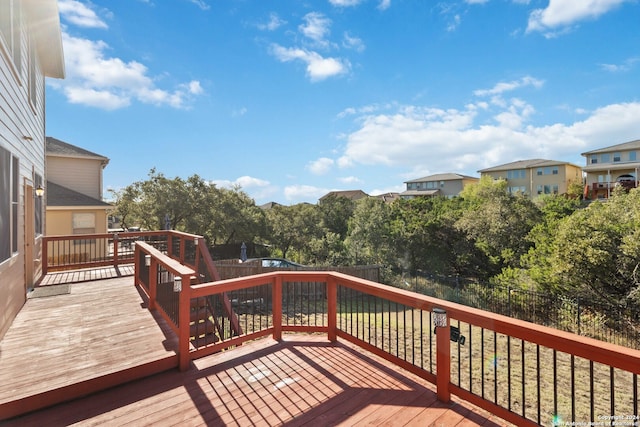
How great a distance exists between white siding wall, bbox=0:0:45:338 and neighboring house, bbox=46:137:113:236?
25.6 feet

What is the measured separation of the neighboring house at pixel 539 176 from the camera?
36.8m

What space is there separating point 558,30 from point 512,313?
9.40 meters

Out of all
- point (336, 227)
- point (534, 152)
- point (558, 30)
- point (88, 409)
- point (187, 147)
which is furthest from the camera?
point (534, 152)

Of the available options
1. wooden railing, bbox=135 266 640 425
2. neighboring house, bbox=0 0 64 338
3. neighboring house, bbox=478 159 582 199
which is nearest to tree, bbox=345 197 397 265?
wooden railing, bbox=135 266 640 425

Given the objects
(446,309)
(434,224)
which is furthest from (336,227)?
(446,309)

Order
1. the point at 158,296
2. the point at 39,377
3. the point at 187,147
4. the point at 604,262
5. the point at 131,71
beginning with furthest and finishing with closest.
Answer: the point at 187,147 < the point at 131,71 < the point at 604,262 < the point at 158,296 < the point at 39,377

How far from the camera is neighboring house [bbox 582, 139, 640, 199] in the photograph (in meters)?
29.8

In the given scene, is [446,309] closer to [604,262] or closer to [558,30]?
[604,262]

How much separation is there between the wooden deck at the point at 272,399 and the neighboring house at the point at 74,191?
493 inches

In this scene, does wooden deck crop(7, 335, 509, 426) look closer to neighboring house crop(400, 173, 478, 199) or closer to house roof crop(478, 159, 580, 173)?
house roof crop(478, 159, 580, 173)

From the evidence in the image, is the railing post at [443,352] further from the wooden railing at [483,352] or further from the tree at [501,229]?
the tree at [501,229]

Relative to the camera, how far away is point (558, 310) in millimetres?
9086

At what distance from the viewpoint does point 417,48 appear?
10797mm

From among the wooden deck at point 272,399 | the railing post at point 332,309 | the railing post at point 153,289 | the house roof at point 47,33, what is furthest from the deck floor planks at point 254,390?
the house roof at point 47,33
